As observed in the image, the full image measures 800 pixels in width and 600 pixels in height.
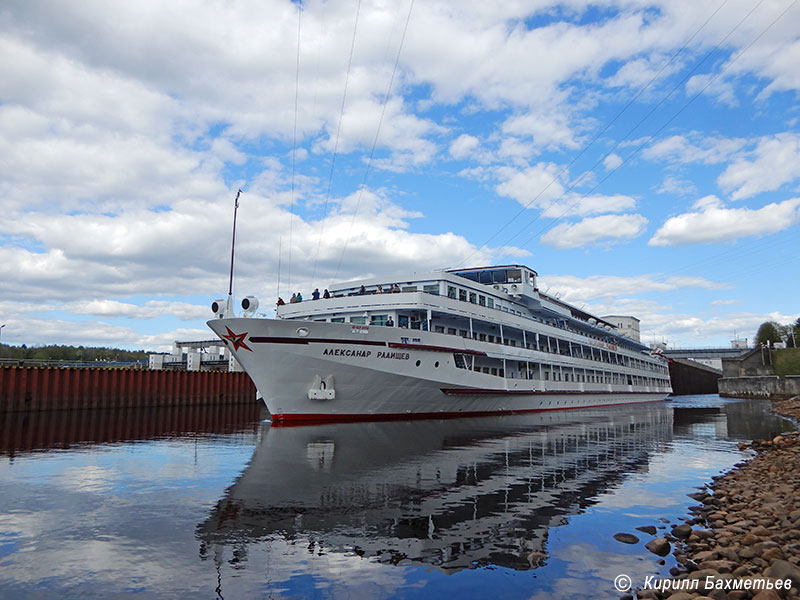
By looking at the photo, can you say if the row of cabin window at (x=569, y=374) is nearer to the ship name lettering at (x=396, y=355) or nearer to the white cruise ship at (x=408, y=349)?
the white cruise ship at (x=408, y=349)

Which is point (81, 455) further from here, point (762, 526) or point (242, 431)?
point (762, 526)

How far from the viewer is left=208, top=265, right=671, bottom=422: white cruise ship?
73.5ft

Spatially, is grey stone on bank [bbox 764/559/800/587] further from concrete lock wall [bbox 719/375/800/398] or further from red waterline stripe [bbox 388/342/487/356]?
concrete lock wall [bbox 719/375/800/398]

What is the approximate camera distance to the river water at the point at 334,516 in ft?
20.8

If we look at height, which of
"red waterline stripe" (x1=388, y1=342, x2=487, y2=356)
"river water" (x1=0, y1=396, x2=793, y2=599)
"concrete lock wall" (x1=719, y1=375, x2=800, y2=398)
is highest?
"red waterline stripe" (x1=388, y1=342, x2=487, y2=356)

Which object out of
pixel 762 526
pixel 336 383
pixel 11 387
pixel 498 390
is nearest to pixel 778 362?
pixel 498 390

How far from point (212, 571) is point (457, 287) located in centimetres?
2437

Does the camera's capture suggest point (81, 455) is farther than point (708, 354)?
No

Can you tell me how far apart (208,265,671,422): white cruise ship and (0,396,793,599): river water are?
15.1 ft

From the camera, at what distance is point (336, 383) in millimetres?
23531

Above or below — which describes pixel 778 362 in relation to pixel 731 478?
above

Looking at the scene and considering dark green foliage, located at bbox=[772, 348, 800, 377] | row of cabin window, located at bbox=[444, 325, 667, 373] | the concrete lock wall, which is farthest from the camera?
dark green foliage, located at bbox=[772, 348, 800, 377]

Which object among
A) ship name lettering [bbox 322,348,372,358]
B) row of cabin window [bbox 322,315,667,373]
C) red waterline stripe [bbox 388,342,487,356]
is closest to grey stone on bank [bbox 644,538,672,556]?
ship name lettering [bbox 322,348,372,358]

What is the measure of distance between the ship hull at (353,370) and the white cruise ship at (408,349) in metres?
0.05
